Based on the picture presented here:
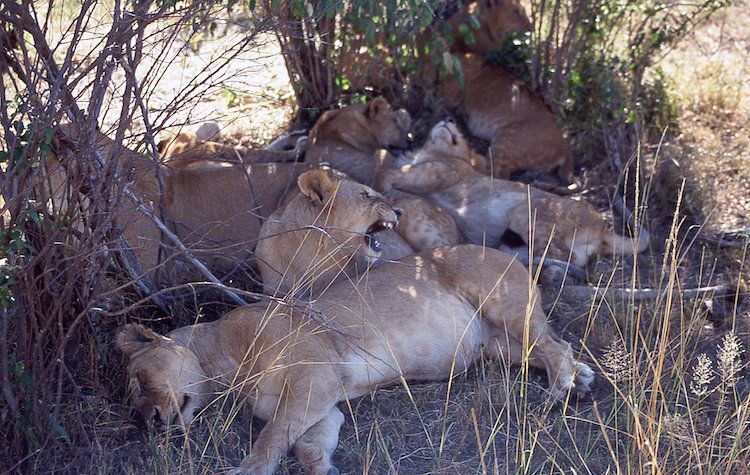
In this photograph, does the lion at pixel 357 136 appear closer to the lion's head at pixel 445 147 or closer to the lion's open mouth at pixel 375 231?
the lion's head at pixel 445 147

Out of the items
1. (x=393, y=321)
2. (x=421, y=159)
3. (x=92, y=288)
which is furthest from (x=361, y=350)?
(x=421, y=159)

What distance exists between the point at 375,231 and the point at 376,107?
82.1 inches

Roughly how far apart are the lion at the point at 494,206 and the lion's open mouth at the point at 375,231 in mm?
790

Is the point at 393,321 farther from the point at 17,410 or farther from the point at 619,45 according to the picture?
the point at 619,45

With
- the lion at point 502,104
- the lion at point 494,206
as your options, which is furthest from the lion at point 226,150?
the lion at point 502,104

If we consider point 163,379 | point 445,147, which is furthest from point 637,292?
point 163,379

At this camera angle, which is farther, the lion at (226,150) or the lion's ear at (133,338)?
A: the lion at (226,150)

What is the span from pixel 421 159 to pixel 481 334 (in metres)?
2.28

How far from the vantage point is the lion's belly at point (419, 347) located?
4.58m

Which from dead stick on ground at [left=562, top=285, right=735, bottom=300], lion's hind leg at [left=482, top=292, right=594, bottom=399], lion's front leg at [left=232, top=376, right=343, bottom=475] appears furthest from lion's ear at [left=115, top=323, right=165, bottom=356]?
dead stick on ground at [left=562, top=285, right=735, bottom=300]

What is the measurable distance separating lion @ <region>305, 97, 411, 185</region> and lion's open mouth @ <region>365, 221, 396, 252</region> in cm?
142

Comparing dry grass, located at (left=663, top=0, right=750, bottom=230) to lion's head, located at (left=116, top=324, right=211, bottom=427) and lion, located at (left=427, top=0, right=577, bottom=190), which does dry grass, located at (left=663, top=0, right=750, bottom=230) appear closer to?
lion, located at (left=427, top=0, right=577, bottom=190)

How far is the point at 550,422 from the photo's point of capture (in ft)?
15.0

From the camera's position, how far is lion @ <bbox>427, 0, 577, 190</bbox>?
7.57m
